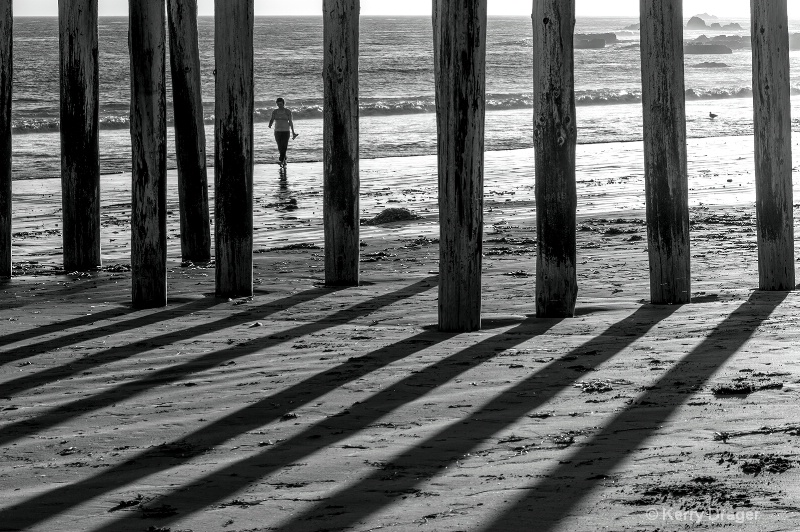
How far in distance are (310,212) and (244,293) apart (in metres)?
5.44

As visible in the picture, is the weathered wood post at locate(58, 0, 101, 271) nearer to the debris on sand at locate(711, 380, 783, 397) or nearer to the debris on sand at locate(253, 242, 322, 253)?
the debris on sand at locate(253, 242, 322, 253)

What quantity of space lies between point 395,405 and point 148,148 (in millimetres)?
3173

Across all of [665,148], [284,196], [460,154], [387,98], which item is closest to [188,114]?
[460,154]

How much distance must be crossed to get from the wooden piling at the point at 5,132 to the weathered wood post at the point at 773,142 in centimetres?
559

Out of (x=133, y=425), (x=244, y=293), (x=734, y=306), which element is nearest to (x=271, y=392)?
(x=133, y=425)

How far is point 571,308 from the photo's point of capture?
20.3ft

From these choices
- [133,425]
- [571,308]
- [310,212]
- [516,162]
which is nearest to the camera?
[133,425]

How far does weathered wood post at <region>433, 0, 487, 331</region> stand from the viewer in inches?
212

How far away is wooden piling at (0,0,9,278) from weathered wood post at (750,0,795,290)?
5593 millimetres

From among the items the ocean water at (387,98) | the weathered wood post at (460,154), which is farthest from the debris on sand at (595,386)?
the ocean water at (387,98)

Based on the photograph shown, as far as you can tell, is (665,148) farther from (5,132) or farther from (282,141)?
(282,141)

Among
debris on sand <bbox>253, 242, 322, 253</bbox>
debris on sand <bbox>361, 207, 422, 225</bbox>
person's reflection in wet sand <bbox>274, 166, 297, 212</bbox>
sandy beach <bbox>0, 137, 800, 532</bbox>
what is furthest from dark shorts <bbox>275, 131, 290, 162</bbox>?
sandy beach <bbox>0, 137, 800, 532</bbox>

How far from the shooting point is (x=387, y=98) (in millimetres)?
36688

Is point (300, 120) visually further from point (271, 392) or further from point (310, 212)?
point (271, 392)
